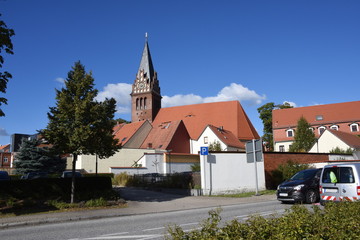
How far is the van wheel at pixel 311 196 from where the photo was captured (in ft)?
44.8

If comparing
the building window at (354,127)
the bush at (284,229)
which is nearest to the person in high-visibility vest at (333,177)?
the bush at (284,229)

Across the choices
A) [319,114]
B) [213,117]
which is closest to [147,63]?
[213,117]

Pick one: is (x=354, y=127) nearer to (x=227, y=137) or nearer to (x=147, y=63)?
(x=227, y=137)

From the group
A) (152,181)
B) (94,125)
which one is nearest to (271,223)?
(94,125)

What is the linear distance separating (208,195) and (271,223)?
593 inches

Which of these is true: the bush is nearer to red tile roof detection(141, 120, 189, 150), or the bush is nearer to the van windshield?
the van windshield

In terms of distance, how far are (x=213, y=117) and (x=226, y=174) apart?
45870mm

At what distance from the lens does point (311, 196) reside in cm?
1379

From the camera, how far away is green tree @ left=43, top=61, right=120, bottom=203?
1448 cm

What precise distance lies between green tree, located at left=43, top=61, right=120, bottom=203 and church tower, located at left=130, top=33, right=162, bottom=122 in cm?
5399

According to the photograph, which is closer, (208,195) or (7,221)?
(7,221)

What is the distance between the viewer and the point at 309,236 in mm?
3703

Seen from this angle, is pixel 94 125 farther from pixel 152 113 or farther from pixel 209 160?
pixel 152 113

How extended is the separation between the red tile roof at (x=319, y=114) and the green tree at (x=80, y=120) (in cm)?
5511
